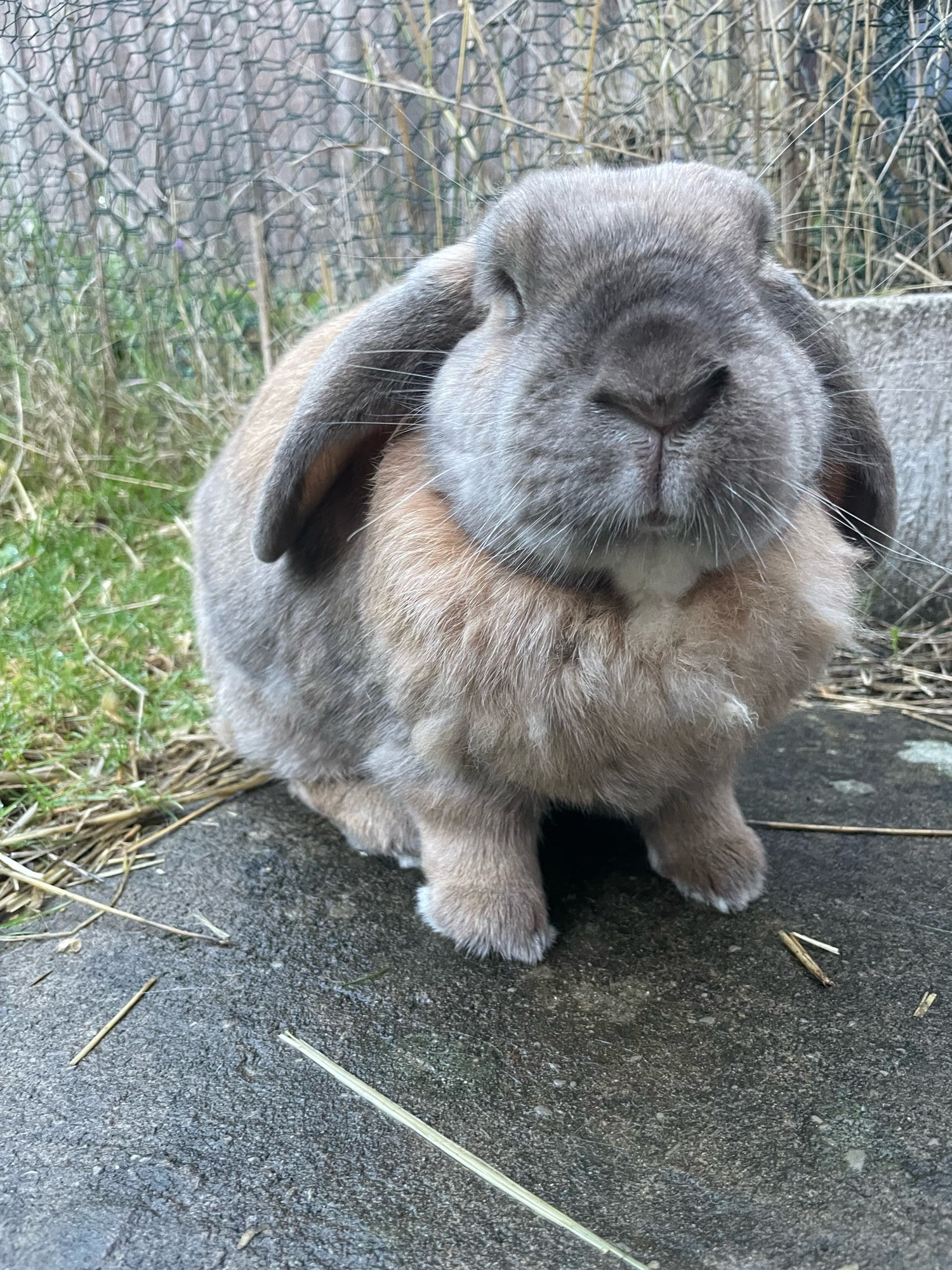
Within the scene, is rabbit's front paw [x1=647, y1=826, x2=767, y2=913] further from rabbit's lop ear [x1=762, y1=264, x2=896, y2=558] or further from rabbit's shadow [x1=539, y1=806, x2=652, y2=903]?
rabbit's lop ear [x1=762, y1=264, x2=896, y2=558]

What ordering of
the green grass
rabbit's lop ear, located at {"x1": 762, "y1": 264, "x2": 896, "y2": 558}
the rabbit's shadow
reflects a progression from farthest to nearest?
the green grass
the rabbit's shadow
rabbit's lop ear, located at {"x1": 762, "y1": 264, "x2": 896, "y2": 558}

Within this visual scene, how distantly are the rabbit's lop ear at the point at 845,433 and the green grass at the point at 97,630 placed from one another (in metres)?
1.84

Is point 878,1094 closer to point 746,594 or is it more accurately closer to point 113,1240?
point 746,594

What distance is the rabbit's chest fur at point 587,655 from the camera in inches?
66.0

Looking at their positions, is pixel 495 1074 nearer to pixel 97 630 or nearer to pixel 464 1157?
pixel 464 1157

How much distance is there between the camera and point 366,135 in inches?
174

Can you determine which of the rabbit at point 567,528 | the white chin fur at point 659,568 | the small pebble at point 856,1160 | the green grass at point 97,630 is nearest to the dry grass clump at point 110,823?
the green grass at point 97,630

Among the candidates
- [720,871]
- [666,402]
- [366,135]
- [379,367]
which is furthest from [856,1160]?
[366,135]

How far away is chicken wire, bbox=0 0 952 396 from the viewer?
332 centimetres

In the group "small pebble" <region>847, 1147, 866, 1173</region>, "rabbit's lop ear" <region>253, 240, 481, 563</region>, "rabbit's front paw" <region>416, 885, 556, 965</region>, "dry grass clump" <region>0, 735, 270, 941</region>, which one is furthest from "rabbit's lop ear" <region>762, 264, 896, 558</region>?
"dry grass clump" <region>0, 735, 270, 941</region>

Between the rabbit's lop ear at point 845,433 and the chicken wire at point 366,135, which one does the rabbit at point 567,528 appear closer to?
the rabbit's lop ear at point 845,433

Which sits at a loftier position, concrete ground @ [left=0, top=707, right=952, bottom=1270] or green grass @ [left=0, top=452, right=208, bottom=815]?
concrete ground @ [left=0, top=707, right=952, bottom=1270]

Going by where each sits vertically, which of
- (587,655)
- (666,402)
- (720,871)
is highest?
(666,402)

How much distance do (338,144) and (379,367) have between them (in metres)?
2.89
